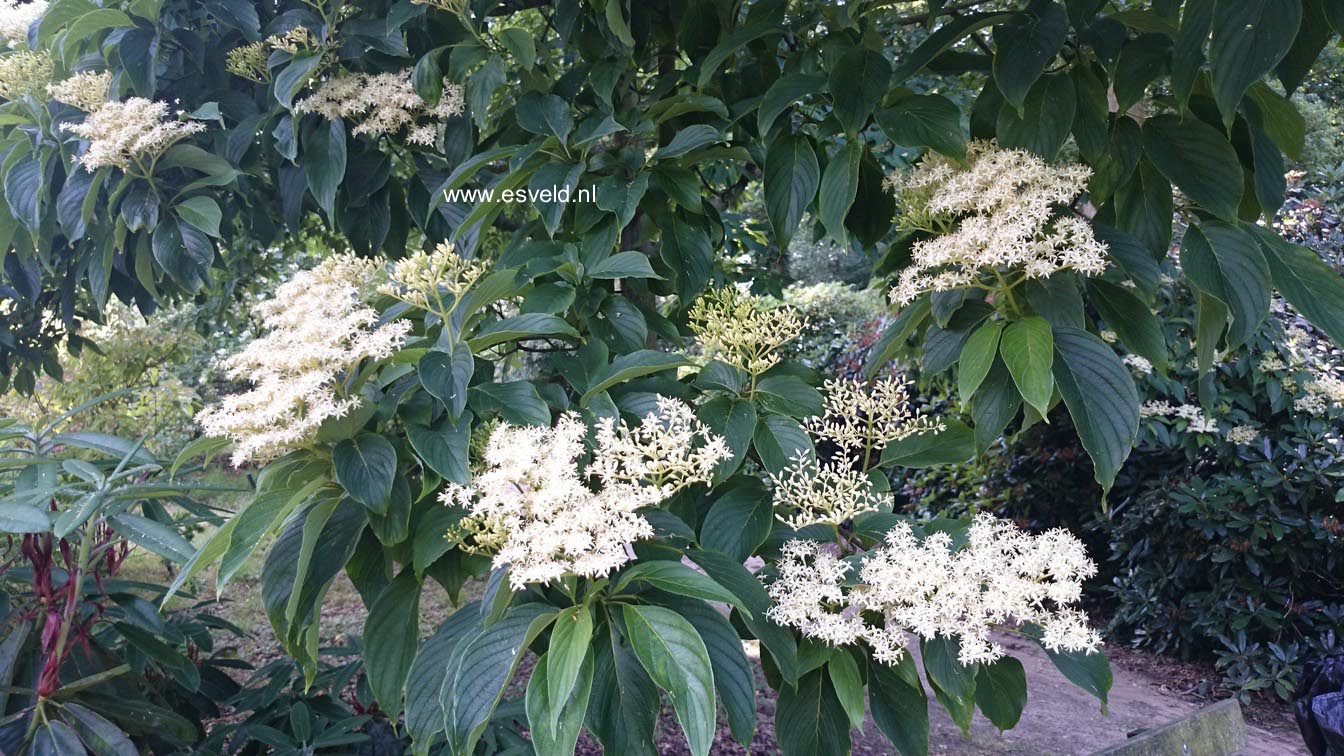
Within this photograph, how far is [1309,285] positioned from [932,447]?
492 mm

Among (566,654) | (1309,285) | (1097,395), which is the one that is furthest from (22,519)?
(1309,285)

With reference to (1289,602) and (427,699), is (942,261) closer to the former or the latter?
(427,699)

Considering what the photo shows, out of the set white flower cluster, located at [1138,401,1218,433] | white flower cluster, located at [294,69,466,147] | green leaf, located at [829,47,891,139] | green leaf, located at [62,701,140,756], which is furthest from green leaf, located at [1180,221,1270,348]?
white flower cluster, located at [1138,401,1218,433]

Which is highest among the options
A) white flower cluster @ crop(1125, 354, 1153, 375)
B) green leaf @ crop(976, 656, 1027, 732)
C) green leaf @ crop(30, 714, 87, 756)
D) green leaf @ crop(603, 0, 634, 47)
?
green leaf @ crop(603, 0, 634, 47)

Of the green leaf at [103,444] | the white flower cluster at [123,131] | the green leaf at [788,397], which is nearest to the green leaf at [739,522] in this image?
the green leaf at [788,397]

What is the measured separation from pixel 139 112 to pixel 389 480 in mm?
992

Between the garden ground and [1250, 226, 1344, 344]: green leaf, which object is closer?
[1250, 226, 1344, 344]: green leaf

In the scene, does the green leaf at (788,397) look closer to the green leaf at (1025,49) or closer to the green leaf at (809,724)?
the green leaf at (809,724)

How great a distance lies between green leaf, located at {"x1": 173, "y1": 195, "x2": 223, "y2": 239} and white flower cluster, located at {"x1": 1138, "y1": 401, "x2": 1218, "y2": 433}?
3.92 meters

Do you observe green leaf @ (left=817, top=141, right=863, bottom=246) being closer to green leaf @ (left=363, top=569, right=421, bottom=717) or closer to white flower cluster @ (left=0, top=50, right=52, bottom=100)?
green leaf @ (left=363, top=569, right=421, bottom=717)

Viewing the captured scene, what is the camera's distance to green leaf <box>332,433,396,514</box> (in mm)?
909

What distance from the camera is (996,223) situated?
0.99 metres

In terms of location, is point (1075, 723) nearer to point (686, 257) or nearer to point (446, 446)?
point (686, 257)

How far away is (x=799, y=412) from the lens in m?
1.11
